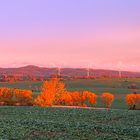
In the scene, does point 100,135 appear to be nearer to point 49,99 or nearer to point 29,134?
point 29,134

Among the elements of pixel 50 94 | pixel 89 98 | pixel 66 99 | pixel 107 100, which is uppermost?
pixel 50 94

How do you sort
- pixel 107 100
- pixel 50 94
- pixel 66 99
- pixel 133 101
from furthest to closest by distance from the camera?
pixel 107 100
pixel 66 99
pixel 133 101
pixel 50 94

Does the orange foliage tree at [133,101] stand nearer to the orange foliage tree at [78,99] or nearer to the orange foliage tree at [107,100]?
the orange foliage tree at [107,100]

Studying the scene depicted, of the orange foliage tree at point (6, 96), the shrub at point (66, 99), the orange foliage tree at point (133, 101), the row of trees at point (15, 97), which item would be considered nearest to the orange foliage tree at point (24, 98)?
the row of trees at point (15, 97)

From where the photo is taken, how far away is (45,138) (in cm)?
4422

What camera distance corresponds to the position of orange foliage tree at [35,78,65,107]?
122 m

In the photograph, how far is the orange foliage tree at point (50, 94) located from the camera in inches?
4791

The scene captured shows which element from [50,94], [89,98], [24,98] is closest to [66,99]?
[89,98]

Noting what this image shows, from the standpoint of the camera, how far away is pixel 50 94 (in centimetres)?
12406

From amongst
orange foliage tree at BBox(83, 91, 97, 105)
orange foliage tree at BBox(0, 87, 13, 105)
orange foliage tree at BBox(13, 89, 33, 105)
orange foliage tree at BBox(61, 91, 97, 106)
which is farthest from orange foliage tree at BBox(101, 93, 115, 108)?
orange foliage tree at BBox(0, 87, 13, 105)

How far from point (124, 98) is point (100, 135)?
355 feet

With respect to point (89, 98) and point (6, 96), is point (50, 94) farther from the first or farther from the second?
point (89, 98)

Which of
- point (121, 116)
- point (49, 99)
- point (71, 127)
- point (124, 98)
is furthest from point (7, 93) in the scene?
point (71, 127)

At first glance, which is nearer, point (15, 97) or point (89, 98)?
point (15, 97)
